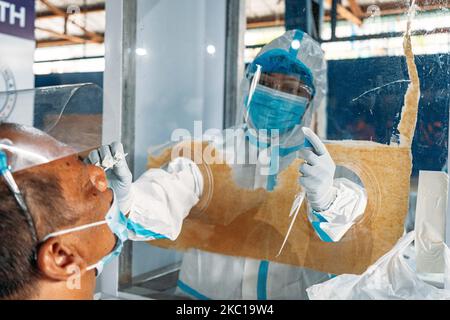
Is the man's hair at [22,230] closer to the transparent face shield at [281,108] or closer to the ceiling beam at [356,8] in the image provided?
the transparent face shield at [281,108]

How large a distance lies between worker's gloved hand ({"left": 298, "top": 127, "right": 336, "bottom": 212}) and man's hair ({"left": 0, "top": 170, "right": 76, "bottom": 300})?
0.70 meters

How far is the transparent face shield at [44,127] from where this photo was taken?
873 millimetres

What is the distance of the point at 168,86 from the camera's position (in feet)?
6.03

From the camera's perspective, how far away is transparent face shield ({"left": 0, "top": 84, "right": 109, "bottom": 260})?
87 cm

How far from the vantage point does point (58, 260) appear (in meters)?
0.89

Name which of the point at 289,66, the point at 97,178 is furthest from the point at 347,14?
the point at 97,178

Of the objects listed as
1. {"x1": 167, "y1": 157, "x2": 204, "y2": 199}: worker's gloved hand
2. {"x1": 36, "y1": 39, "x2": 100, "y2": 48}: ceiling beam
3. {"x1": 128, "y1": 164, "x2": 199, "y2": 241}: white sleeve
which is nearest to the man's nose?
{"x1": 128, "y1": 164, "x2": 199, "y2": 241}: white sleeve

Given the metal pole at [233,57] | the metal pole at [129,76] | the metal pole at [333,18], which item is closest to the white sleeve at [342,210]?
the metal pole at [333,18]

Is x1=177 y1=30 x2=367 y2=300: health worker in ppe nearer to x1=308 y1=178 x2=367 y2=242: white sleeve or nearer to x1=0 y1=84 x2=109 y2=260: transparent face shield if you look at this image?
x1=308 y1=178 x2=367 y2=242: white sleeve

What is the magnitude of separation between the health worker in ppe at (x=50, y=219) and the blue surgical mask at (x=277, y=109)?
60 centimetres

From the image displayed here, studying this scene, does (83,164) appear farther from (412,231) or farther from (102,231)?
(412,231)

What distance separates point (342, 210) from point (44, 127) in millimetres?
821
